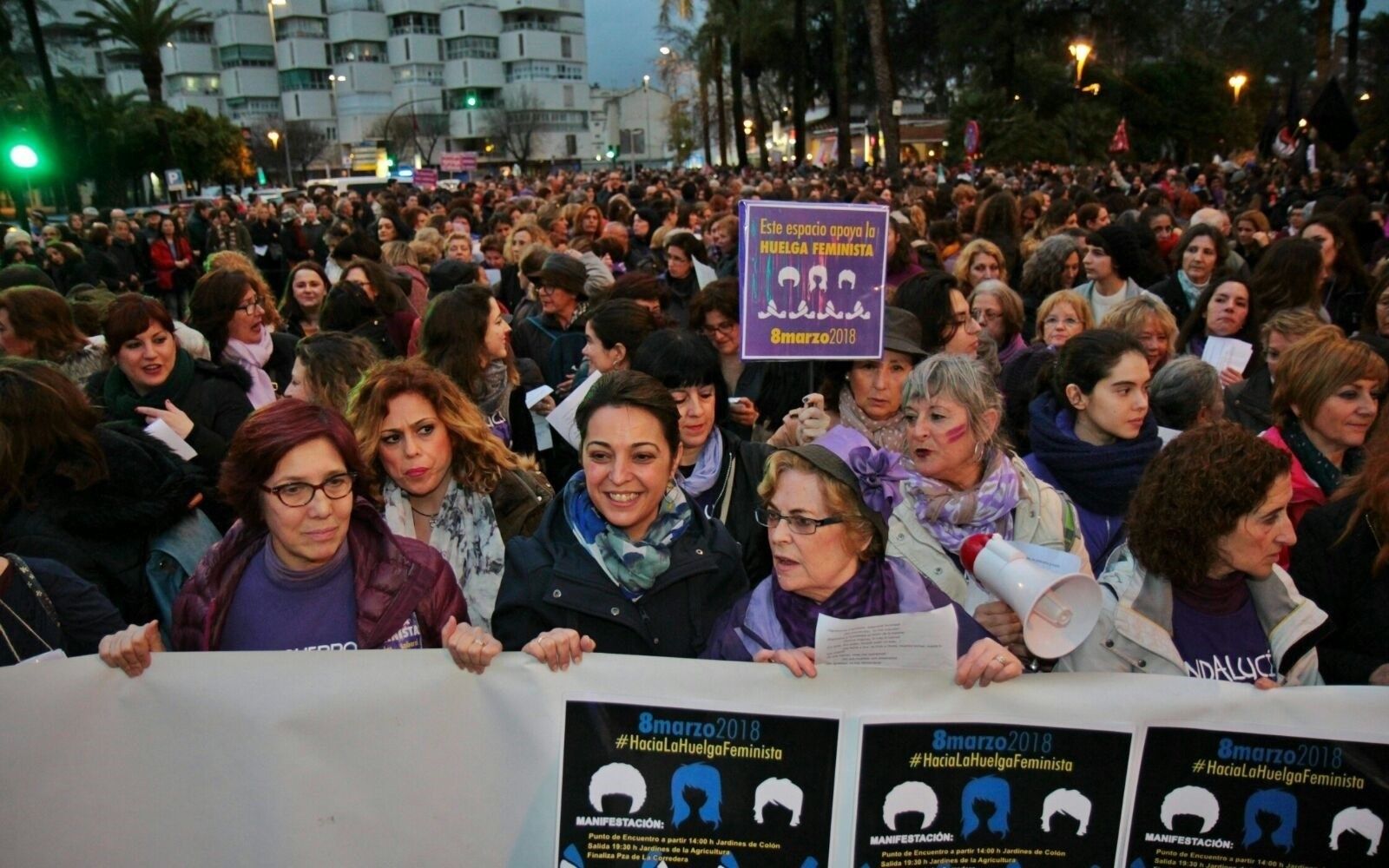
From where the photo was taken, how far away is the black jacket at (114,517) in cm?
321

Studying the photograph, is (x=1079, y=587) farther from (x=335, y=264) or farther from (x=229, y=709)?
(x=335, y=264)

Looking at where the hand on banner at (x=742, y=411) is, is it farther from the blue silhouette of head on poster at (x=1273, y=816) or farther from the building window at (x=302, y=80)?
the building window at (x=302, y=80)

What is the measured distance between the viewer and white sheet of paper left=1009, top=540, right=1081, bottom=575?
2.29m

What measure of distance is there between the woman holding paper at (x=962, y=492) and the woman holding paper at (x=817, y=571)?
356mm

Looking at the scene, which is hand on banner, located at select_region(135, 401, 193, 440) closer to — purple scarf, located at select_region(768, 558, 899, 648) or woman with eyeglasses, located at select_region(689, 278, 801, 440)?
woman with eyeglasses, located at select_region(689, 278, 801, 440)

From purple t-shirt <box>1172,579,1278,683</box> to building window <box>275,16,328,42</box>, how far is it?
112m

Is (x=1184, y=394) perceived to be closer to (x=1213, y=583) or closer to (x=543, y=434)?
(x=1213, y=583)

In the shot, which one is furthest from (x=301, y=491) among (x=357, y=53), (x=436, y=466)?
(x=357, y=53)

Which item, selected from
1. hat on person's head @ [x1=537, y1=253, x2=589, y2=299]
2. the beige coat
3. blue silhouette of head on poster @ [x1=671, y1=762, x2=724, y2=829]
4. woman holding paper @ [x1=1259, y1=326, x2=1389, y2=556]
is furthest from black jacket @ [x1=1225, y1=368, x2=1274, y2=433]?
hat on person's head @ [x1=537, y1=253, x2=589, y2=299]

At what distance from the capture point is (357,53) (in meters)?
101

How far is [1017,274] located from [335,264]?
20.2 ft

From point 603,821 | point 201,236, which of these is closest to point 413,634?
point 603,821

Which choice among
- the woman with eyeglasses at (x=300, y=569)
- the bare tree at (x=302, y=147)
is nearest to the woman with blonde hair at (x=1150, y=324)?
the woman with eyeglasses at (x=300, y=569)

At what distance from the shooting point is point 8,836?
2.41 m
